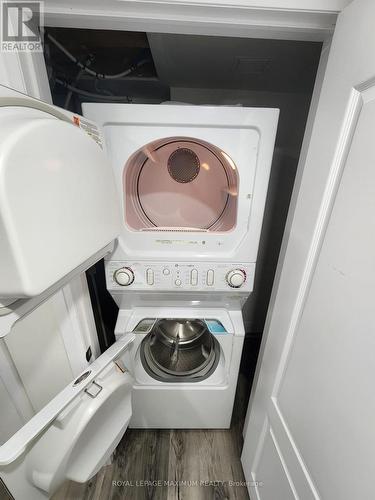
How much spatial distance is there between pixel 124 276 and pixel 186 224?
1.28 feet

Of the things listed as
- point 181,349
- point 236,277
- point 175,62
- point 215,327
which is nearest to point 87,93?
point 175,62

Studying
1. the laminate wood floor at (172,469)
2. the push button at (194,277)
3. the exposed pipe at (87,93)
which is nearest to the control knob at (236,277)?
the push button at (194,277)

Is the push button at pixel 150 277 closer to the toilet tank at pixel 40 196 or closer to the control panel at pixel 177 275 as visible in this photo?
the control panel at pixel 177 275

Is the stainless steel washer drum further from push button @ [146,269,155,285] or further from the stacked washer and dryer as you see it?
push button @ [146,269,155,285]

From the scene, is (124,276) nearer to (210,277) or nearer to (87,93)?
(210,277)

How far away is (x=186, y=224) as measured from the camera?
3.86ft

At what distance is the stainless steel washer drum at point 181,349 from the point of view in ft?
4.50

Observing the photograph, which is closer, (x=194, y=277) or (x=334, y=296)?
(x=334, y=296)

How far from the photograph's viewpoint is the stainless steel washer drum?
1371mm

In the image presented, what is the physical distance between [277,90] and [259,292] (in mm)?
1477

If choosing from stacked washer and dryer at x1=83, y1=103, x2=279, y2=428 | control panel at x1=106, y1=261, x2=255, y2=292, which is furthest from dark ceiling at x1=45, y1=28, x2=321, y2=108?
control panel at x1=106, y1=261, x2=255, y2=292

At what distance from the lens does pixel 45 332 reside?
91 centimetres

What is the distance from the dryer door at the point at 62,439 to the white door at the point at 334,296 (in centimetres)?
64

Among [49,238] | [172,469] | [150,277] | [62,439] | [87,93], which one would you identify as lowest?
[172,469]
